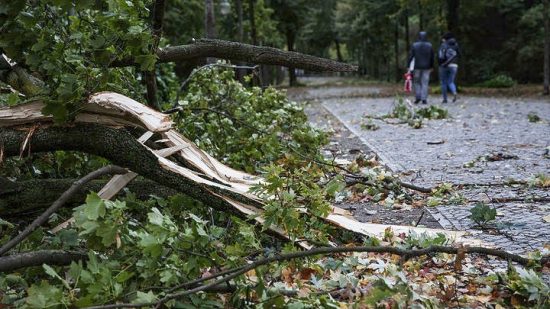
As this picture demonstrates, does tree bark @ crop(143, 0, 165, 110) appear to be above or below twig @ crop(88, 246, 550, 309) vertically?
above

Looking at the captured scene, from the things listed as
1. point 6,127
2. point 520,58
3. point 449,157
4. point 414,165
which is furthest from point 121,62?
point 520,58

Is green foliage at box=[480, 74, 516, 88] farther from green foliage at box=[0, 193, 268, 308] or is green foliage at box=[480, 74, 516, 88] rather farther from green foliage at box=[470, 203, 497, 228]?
green foliage at box=[0, 193, 268, 308]

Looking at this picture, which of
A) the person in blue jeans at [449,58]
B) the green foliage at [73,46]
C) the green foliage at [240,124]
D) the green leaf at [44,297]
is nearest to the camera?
the green leaf at [44,297]

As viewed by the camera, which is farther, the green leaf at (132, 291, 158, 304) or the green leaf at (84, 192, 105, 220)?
the green leaf at (84, 192, 105, 220)

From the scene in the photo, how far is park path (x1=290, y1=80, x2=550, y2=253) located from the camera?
4.65 meters

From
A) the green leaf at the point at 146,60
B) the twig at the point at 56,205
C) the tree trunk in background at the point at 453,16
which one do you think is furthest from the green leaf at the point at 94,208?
the tree trunk in background at the point at 453,16

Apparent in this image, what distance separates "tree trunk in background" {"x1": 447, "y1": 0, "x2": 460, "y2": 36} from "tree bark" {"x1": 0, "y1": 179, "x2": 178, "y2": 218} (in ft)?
79.3

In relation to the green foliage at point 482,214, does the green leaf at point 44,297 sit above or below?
above

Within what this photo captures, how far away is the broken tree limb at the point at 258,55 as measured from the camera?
4.65 m

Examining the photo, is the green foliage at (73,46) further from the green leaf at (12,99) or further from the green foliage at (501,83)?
the green foliage at (501,83)

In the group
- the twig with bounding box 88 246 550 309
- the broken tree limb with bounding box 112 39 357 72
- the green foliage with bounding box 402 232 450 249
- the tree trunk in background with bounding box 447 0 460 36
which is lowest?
the green foliage with bounding box 402 232 450 249

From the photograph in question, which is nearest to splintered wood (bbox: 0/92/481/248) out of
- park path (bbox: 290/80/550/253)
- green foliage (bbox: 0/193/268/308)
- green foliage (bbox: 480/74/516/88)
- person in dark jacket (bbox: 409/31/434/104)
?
park path (bbox: 290/80/550/253)

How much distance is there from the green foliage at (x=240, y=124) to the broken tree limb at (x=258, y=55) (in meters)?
1.61

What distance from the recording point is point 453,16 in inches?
1040
